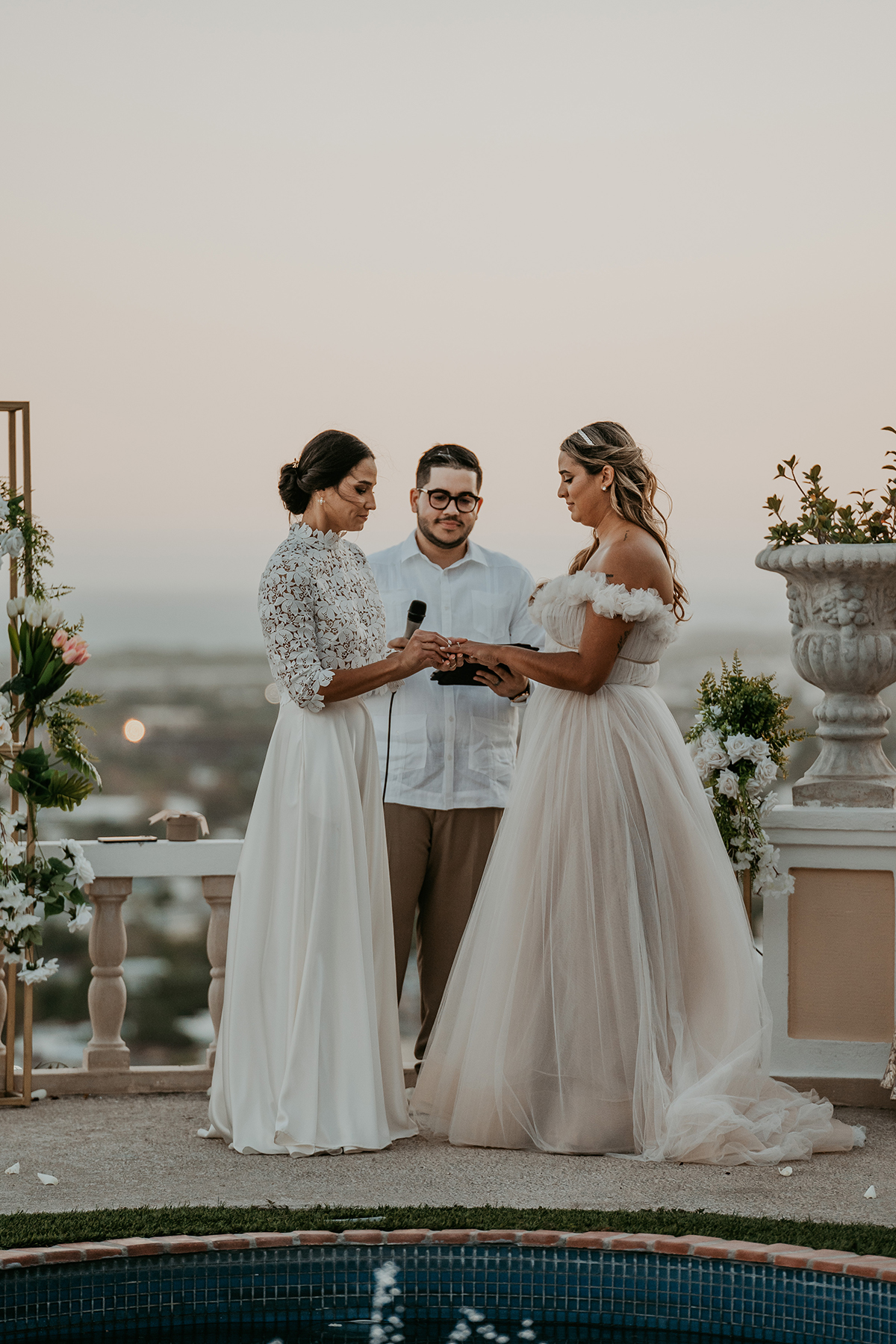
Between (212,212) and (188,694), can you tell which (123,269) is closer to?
(212,212)

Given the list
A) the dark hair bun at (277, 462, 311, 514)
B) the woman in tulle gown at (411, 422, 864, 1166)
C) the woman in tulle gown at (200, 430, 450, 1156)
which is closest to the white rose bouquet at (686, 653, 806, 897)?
the woman in tulle gown at (411, 422, 864, 1166)

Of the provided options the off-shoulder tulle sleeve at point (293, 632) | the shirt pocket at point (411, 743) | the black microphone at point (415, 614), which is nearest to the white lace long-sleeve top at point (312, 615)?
the off-shoulder tulle sleeve at point (293, 632)

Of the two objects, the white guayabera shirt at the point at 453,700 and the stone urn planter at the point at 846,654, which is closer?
the white guayabera shirt at the point at 453,700

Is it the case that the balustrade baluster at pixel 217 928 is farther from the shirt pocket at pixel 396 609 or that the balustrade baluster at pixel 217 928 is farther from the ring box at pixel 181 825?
the shirt pocket at pixel 396 609

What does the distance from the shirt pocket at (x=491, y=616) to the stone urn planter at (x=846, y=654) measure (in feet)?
2.80

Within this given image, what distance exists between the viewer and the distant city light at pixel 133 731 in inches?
125

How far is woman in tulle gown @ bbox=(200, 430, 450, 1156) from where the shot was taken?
347 centimetres

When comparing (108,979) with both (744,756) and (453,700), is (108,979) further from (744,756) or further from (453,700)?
(744,756)

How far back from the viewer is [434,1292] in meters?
2.58

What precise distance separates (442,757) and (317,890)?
28.5 inches

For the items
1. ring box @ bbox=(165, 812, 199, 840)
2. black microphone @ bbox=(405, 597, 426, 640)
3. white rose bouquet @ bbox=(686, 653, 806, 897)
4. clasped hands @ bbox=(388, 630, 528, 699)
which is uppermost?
black microphone @ bbox=(405, 597, 426, 640)

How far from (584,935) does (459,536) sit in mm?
1301

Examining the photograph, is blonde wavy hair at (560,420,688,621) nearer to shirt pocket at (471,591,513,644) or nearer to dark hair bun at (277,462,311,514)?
shirt pocket at (471,591,513,644)

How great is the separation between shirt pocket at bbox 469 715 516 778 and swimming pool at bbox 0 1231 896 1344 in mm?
1664
